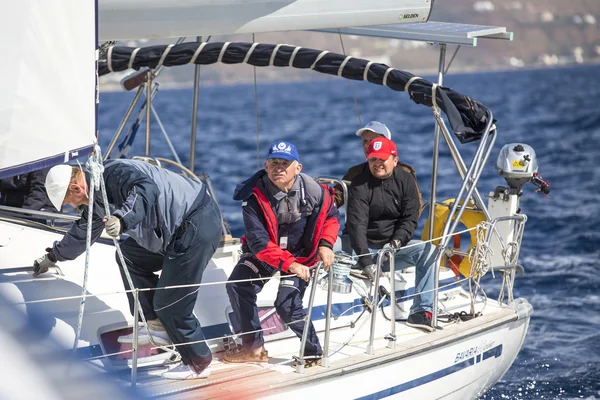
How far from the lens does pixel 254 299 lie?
180 inches

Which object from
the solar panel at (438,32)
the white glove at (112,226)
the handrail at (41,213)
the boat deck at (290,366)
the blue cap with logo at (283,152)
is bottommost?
the boat deck at (290,366)

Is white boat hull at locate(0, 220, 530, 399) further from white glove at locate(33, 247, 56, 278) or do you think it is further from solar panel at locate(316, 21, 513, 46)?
solar panel at locate(316, 21, 513, 46)

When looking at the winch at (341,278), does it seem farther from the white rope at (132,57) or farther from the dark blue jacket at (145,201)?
the white rope at (132,57)

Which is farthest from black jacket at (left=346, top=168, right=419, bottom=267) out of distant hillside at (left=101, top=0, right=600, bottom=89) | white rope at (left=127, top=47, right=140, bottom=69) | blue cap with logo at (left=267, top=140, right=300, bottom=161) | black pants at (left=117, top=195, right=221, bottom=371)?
distant hillside at (left=101, top=0, right=600, bottom=89)

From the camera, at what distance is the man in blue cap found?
439 cm

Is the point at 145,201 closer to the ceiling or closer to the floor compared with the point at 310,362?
closer to the ceiling

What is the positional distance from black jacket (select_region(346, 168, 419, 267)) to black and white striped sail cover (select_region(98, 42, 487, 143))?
58 cm

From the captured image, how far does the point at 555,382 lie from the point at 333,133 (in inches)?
859

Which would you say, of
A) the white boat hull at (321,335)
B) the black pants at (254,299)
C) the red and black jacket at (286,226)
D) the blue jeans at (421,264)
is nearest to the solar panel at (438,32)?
the blue jeans at (421,264)

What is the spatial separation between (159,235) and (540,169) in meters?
15.5

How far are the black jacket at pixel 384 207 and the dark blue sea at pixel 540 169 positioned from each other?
1873 millimetres

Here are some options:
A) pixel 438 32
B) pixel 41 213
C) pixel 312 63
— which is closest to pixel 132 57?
pixel 312 63

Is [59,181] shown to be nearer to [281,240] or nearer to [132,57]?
[281,240]

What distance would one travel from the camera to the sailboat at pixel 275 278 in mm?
3574
